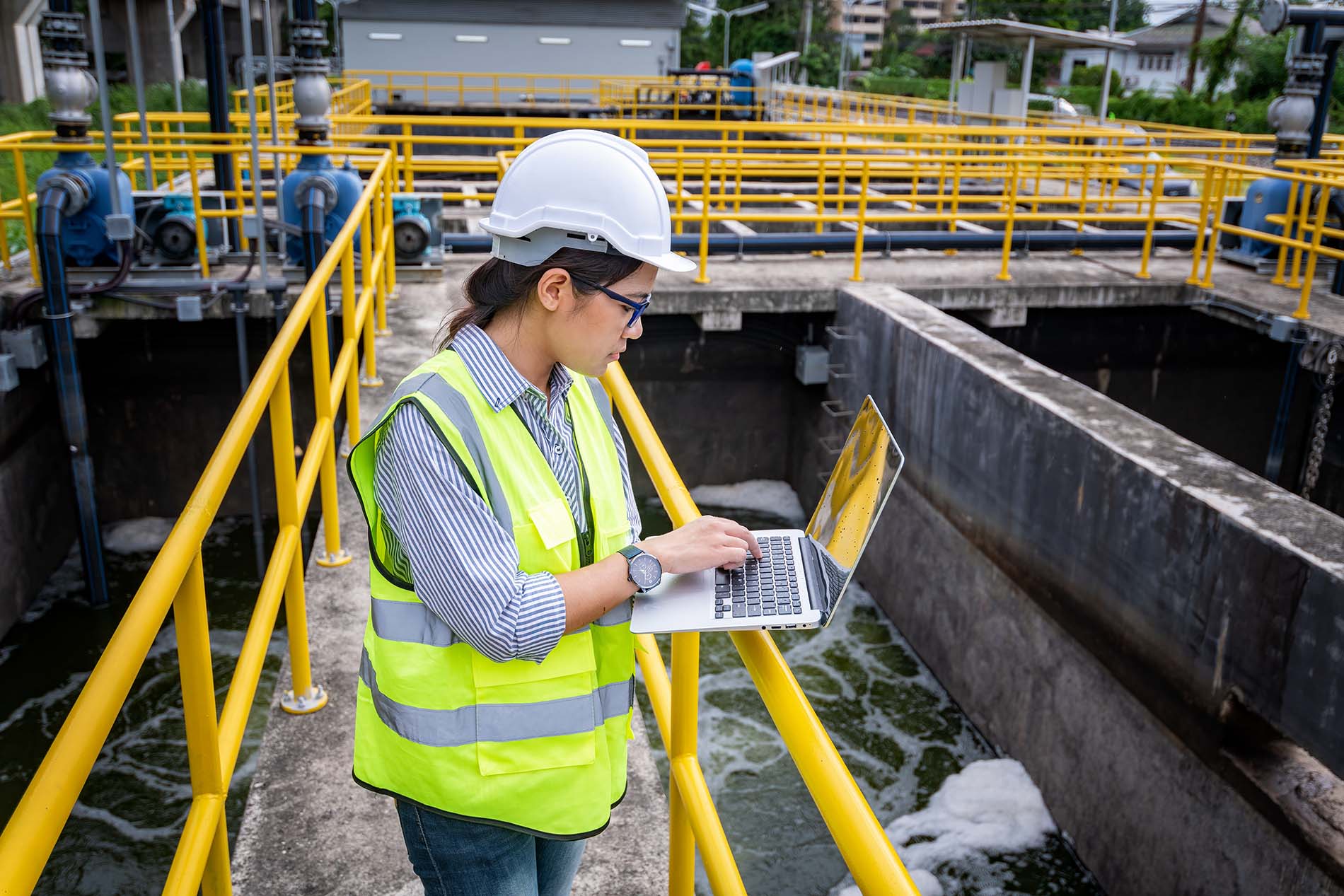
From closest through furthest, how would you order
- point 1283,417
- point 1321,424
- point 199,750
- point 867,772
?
point 199,750 < point 867,772 < point 1321,424 < point 1283,417

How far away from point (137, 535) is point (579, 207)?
8660 mm

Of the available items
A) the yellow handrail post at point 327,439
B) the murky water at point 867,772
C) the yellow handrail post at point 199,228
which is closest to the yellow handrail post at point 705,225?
the murky water at point 867,772

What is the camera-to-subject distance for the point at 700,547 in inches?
59.2

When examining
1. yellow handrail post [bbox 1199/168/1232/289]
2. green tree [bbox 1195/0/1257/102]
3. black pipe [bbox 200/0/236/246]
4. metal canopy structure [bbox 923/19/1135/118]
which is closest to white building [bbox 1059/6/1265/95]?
green tree [bbox 1195/0/1257/102]

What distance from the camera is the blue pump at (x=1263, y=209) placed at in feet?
32.4

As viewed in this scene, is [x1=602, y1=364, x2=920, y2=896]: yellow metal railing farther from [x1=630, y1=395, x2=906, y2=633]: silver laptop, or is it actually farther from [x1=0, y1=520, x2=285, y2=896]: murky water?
[x1=0, y1=520, x2=285, y2=896]: murky water

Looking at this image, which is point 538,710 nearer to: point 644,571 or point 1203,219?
point 644,571

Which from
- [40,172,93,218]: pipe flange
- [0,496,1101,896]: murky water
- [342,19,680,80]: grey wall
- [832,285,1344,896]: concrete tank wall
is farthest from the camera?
[342,19,680,80]: grey wall

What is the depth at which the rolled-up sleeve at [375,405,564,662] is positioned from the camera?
4.26 ft

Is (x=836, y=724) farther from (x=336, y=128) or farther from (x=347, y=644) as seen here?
(x=336, y=128)

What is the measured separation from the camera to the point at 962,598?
684 cm

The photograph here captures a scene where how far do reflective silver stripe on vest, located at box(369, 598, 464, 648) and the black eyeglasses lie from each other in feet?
1.50

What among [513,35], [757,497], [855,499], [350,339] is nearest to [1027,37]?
[757,497]

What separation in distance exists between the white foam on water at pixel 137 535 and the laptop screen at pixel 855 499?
8.14 m
